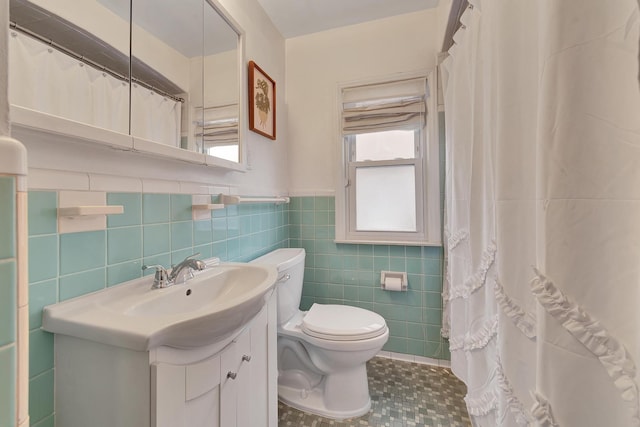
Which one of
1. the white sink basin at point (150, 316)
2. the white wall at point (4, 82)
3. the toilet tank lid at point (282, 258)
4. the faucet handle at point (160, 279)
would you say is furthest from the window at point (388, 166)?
the white wall at point (4, 82)

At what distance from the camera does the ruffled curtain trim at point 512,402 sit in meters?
0.54

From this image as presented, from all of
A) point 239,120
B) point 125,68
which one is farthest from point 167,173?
point 239,120

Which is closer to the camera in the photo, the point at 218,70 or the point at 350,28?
the point at 218,70

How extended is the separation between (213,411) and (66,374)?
1.19ft

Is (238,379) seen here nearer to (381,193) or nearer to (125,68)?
(125,68)

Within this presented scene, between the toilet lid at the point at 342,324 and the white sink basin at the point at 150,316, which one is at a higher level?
the white sink basin at the point at 150,316

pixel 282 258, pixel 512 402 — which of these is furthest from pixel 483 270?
pixel 282 258

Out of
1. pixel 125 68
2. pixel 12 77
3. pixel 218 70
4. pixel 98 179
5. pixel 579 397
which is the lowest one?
A: pixel 579 397

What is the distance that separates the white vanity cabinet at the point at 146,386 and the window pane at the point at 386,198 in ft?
4.39

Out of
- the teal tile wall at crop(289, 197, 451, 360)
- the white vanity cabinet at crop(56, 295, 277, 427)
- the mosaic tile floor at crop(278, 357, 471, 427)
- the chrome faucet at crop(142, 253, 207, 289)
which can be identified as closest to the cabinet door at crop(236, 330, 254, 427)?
the white vanity cabinet at crop(56, 295, 277, 427)

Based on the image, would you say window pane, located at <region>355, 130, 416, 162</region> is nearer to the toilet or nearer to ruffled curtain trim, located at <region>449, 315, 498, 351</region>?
the toilet

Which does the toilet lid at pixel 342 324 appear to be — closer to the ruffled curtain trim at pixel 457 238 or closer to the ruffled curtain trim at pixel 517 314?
the ruffled curtain trim at pixel 457 238

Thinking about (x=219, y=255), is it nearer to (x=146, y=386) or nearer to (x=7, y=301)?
(x=146, y=386)

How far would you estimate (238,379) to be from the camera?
2.74ft
